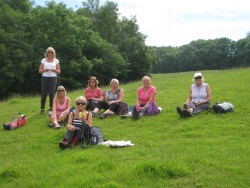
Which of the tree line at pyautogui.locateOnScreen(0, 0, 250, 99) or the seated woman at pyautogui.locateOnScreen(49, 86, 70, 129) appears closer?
the seated woman at pyautogui.locateOnScreen(49, 86, 70, 129)

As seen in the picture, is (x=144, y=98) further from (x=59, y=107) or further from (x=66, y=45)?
(x=66, y=45)

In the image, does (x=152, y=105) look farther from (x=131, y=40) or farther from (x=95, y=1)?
(x=95, y=1)

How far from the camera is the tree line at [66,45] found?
33.9 meters

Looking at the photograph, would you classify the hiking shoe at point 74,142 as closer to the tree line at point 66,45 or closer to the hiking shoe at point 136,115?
the hiking shoe at point 136,115

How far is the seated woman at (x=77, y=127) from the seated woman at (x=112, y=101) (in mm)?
2829

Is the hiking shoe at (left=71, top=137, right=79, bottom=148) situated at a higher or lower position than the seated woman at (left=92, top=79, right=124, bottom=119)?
lower

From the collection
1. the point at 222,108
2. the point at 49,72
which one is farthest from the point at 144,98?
the point at 49,72

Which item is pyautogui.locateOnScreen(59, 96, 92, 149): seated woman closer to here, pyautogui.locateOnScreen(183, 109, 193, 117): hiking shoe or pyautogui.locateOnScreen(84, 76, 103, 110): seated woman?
pyautogui.locateOnScreen(183, 109, 193, 117): hiking shoe

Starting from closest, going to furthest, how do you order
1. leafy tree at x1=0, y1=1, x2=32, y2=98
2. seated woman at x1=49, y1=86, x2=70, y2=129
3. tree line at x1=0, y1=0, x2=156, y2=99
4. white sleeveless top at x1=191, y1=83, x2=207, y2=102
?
seated woman at x1=49, y1=86, x2=70, y2=129 < white sleeveless top at x1=191, y1=83, x2=207, y2=102 < leafy tree at x1=0, y1=1, x2=32, y2=98 < tree line at x1=0, y1=0, x2=156, y2=99

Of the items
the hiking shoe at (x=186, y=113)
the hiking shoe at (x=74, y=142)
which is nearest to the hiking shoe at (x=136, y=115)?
the hiking shoe at (x=186, y=113)

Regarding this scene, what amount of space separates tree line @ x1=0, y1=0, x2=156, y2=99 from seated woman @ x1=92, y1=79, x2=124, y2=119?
24.0 metres

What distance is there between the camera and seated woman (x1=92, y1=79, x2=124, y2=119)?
1067 centimetres

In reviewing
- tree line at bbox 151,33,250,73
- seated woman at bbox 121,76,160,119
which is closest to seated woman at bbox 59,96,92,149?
seated woman at bbox 121,76,160,119

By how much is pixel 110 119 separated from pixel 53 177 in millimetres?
4954
